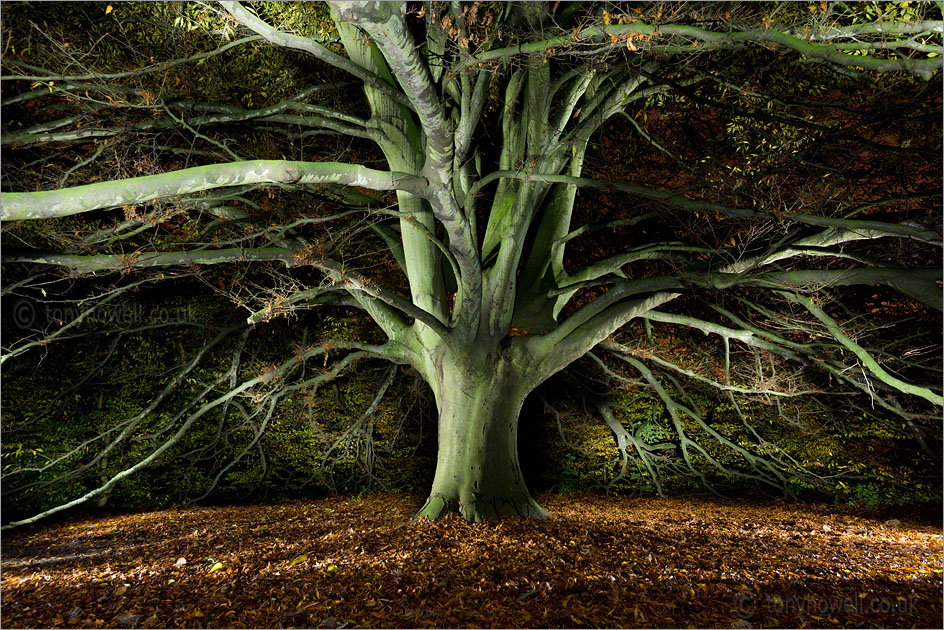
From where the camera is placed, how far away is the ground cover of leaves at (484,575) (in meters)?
3.67

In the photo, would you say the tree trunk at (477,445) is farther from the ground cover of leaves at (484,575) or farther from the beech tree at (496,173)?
the ground cover of leaves at (484,575)

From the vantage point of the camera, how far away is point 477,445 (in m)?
6.06

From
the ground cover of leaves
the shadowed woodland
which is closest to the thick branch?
the shadowed woodland

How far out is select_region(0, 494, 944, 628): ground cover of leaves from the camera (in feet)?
12.0

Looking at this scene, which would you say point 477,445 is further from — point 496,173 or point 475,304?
point 496,173

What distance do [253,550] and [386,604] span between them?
7.02 feet

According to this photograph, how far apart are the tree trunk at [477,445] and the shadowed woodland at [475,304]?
1.5 inches

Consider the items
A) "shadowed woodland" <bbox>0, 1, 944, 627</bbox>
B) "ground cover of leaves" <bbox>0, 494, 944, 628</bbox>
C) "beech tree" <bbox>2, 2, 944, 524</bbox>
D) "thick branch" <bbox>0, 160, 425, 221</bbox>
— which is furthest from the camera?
"beech tree" <bbox>2, 2, 944, 524</bbox>

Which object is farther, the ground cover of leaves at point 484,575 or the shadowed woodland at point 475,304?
the shadowed woodland at point 475,304

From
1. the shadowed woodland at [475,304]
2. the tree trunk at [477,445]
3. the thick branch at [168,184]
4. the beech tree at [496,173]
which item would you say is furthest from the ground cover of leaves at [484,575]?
the thick branch at [168,184]

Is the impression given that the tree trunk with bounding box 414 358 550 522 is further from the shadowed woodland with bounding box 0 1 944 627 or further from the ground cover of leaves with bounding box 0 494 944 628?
the ground cover of leaves with bounding box 0 494 944 628

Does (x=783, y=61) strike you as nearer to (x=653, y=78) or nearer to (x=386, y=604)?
(x=653, y=78)

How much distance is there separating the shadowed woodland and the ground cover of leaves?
0.04m

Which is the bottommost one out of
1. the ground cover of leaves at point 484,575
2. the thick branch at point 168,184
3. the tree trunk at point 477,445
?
the ground cover of leaves at point 484,575
